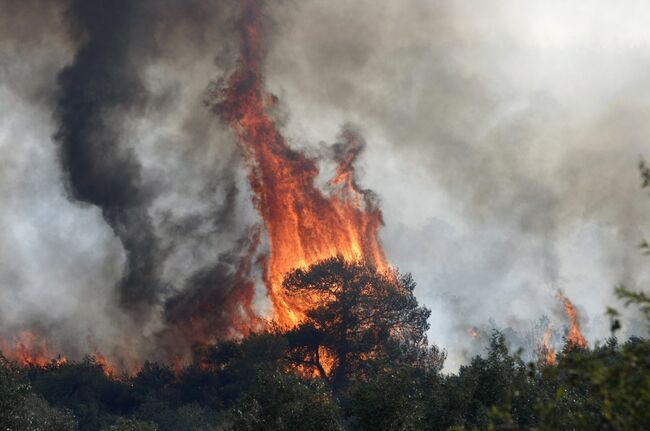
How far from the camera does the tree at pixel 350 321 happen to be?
116 meters

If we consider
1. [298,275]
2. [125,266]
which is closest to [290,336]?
[298,275]

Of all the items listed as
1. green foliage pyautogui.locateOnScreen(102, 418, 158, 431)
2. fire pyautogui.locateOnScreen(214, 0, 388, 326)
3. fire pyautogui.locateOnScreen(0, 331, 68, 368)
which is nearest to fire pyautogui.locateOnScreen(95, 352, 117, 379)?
fire pyautogui.locateOnScreen(0, 331, 68, 368)

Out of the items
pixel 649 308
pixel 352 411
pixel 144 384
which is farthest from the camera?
pixel 144 384

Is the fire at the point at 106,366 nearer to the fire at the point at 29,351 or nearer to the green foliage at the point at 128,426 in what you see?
the fire at the point at 29,351

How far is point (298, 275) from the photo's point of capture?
411 ft

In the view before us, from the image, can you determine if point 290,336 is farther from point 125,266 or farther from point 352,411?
point 352,411

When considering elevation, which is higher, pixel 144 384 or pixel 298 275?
pixel 298 275

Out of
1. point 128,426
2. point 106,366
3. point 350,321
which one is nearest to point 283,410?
point 128,426

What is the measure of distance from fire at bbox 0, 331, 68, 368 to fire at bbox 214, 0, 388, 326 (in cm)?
4043

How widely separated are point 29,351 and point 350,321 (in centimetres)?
6152

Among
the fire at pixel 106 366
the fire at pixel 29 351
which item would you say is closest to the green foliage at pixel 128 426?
the fire at pixel 106 366

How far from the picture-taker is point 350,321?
118312mm

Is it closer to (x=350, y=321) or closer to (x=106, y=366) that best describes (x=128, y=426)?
(x=350, y=321)

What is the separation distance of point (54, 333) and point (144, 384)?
108 ft
